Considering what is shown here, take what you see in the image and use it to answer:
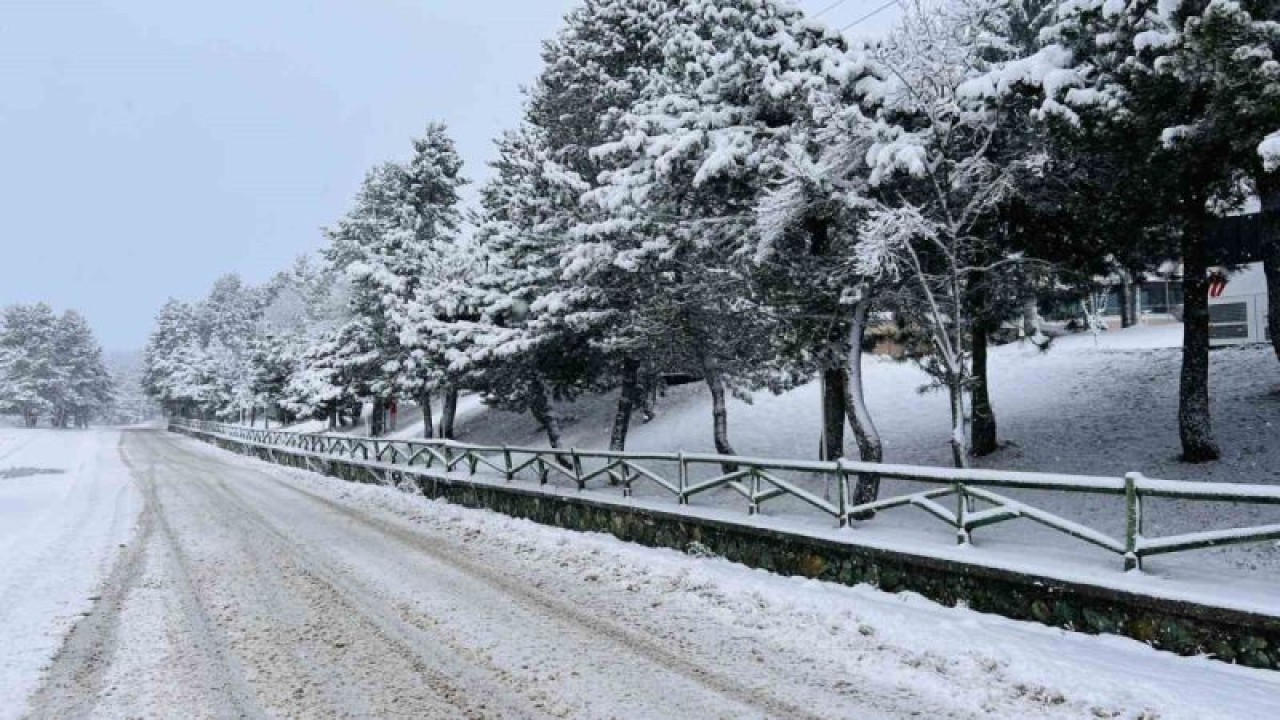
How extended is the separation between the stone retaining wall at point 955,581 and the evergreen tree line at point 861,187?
291cm

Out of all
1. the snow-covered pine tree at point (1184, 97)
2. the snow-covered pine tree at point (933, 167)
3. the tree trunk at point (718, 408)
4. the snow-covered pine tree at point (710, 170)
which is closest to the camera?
the snow-covered pine tree at point (1184, 97)

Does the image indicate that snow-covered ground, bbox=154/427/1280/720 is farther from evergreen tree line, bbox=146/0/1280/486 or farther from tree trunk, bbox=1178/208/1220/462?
tree trunk, bbox=1178/208/1220/462

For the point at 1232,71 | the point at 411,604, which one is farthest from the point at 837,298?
the point at 411,604

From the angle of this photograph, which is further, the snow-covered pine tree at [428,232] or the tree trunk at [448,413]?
the tree trunk at [448,413]

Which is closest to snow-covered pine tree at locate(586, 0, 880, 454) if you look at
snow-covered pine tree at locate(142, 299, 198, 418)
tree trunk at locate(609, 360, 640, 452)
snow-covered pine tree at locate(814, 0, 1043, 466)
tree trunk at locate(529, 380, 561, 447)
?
snow-covered pine tree at locate(814, 0, 1043, 466)

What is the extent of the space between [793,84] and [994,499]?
6981mm

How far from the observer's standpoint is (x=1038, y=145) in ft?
40.5

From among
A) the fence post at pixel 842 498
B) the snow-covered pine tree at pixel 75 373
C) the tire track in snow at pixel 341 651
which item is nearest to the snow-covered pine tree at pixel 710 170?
the fence post at pixel 842 498

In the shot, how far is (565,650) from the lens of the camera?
23.6 feet

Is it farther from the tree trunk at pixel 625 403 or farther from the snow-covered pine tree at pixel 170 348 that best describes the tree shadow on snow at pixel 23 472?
the snow-covered pine tree at pixel 170 348

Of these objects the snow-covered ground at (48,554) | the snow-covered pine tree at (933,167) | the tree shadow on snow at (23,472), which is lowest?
the tree shadow on snow at (23,472)

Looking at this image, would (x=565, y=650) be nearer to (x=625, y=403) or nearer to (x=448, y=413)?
(x=625, y=403)

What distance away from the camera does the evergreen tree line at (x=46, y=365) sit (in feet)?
301

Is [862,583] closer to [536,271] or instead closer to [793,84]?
[793,84]
